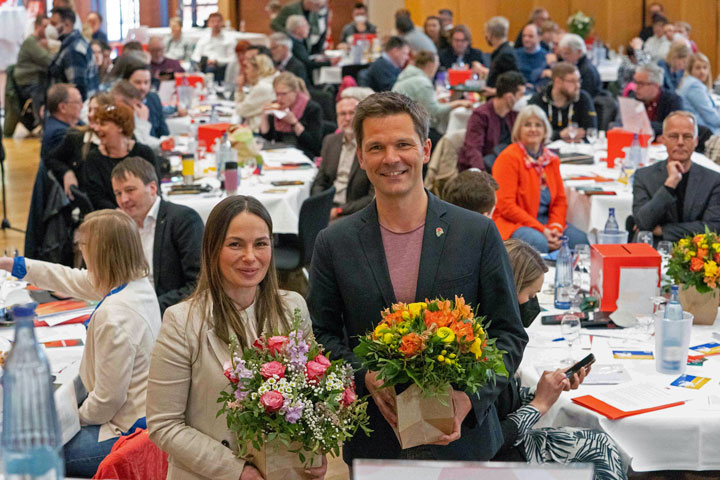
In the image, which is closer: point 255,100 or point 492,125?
point 492,125

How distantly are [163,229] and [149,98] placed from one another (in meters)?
4.23

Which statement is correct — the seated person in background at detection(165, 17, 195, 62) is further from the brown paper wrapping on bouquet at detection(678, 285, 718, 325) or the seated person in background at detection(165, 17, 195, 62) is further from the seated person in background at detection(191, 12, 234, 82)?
the brown paper wrapping on bouquet at detection(678, 285, 718, 325)

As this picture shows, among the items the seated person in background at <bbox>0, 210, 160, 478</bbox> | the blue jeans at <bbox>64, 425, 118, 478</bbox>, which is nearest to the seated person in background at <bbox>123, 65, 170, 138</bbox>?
the seated person in background at <bbox>0, 210, 160, 478</bbox>

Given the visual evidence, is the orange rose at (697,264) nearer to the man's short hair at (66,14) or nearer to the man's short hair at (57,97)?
the man's short hair at (57,97)

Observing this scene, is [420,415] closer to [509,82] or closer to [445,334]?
[445,334]

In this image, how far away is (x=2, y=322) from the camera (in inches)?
154

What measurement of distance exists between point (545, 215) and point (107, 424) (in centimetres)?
356

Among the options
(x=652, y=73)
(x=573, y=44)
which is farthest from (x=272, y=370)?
(x=573, y=44)

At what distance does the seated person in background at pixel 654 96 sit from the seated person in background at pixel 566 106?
1.76ft

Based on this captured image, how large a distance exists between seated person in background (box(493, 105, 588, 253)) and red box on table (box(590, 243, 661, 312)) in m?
1.64

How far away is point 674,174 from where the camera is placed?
5.29 meters

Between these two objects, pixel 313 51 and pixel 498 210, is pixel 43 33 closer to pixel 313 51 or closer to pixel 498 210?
pixel 313 51

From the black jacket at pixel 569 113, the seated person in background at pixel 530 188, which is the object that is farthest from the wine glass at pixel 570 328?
the black jacket at pixel 569 113

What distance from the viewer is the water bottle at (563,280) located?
4072mm
